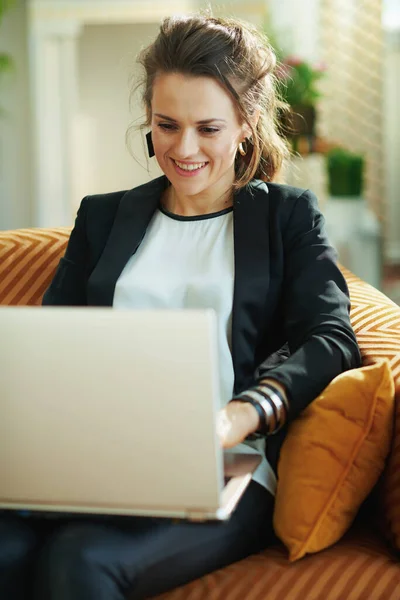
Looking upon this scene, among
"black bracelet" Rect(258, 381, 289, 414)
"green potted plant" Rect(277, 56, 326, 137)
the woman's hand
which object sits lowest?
the woman's hand

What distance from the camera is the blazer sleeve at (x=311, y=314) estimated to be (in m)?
1.33

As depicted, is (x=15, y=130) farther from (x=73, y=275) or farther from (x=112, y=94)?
(x=73, y=275)

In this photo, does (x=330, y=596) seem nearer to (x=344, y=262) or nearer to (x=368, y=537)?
(x=368, y=537)

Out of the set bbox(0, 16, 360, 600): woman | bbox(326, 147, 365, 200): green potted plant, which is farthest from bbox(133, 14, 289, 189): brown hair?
bbox(326, 147, 365, 200): green potted plant

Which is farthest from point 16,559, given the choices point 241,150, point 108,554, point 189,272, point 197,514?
point 241,150

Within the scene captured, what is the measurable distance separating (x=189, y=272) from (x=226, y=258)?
0.07m

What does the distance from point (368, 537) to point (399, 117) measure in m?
5.07

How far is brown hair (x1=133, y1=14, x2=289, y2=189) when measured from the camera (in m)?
1.47

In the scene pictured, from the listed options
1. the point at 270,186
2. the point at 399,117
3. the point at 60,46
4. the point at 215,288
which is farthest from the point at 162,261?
the point at 399,117

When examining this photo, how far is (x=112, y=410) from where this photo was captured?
3.26 feet

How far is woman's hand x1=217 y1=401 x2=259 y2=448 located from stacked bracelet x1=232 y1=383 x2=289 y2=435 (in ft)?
0.04

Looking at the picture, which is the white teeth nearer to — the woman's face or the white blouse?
the woman's face

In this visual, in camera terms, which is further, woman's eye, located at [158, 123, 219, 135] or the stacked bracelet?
woman's eye, located at [158, 123, 219, 135]

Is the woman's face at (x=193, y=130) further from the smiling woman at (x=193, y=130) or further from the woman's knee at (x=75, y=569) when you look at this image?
the woman's knee at (x=75, y=569)
